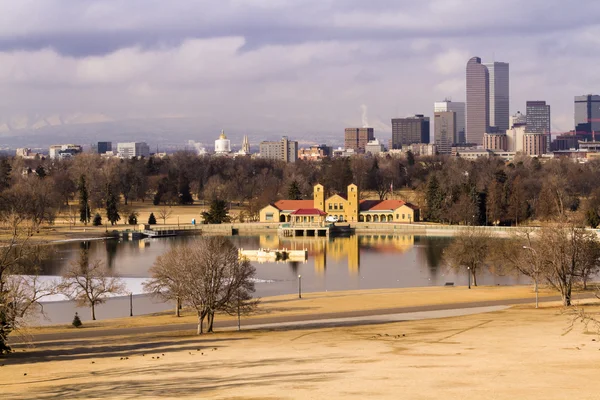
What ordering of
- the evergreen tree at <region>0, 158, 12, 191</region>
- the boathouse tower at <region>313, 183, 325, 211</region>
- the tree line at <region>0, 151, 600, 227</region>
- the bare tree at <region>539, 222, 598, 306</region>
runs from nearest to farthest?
the bare tree at <region>539, 222, 598, 306</region>, the tree line at <region>0, 151, 600, 227</region>, the boathouse tower at <region>313, 183, 325, 211</region>, the evergreen tree at <region>0, 158, 12, 191</region>

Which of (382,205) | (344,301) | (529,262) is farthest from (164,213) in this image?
(529,262)

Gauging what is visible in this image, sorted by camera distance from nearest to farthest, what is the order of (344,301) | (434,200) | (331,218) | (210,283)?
(210,283) → (344,301) → (434,200) → (331,218)

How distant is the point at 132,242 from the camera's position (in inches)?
3452

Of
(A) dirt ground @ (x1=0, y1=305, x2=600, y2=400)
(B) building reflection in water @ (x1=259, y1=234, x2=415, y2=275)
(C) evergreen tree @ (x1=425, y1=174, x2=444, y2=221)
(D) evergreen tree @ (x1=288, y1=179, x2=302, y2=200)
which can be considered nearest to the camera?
(A) dirt ground @ (x1=0, y1=305, x2=600, y2=400)

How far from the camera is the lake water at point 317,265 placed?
5064cm

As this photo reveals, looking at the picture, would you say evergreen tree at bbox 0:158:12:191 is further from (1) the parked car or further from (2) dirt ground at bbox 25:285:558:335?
(2) dirt ground at bbox 25:285:558:335

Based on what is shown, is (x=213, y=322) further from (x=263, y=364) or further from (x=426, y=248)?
(x=426, y=248)

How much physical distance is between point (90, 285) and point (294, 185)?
71.4m

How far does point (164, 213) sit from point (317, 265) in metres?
43.4

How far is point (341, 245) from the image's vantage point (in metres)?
84.2

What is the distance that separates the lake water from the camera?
166 feet

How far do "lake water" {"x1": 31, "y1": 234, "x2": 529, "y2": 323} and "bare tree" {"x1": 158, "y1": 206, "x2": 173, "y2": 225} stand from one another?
566 inches

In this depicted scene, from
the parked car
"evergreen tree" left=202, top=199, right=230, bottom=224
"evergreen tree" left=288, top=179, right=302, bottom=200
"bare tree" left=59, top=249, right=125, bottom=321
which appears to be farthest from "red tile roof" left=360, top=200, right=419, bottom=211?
"bare tree" left=59, top=249, right=125, bottom=321

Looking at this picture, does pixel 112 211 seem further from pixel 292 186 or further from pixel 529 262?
pixel 529 262
